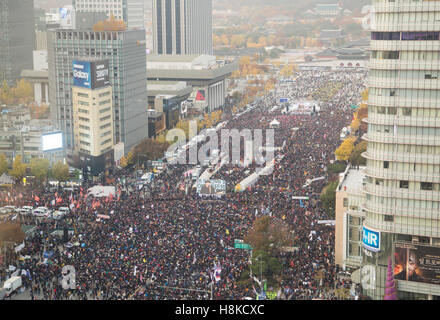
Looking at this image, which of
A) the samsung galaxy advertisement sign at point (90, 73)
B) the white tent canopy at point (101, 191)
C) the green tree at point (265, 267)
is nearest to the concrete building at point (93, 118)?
the samsung galaxy advertisement sign at point (90, 73)

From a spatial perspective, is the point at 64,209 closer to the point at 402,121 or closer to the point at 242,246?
the point at 242,246

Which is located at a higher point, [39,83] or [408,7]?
[408,7]

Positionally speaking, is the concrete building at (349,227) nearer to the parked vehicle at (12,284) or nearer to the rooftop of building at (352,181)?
the rooftop of building at (352,181)

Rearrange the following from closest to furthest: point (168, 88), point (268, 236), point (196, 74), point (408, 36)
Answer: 1. point (408, 36)
2. point (268, 236)
3. point (168, 88)
4. point (196, 74)

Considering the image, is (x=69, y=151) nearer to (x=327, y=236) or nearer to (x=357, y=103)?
(x=327, y=236)

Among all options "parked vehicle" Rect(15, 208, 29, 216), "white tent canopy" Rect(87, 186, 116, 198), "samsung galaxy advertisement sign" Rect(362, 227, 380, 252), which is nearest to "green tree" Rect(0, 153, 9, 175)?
"white tent canopy" Rect(87, 186, 116, 198)

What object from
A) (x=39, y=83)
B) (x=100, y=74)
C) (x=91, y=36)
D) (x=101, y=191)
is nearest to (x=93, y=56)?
(x=91, y=36)
